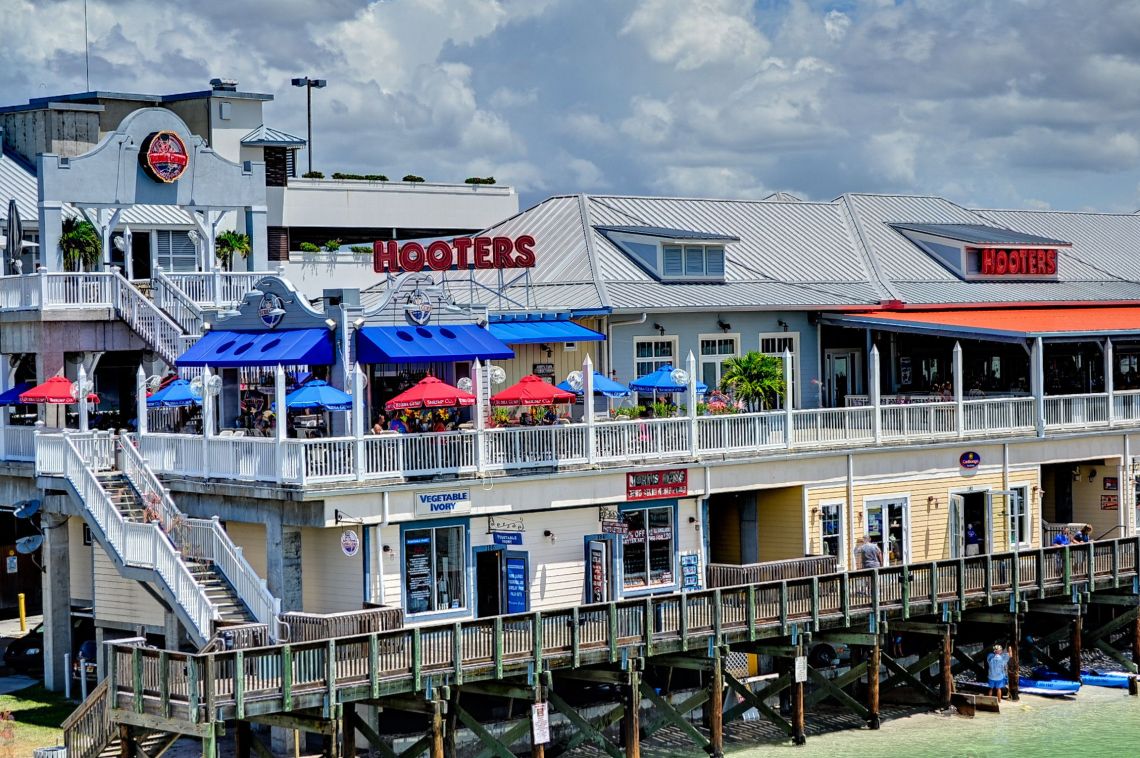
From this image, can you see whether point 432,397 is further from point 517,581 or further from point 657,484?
point 657,484

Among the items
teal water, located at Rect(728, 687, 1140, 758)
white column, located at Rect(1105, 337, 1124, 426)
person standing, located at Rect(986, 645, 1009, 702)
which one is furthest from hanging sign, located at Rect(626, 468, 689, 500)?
white column, located at Rect(1105, 337, 1124, 426)

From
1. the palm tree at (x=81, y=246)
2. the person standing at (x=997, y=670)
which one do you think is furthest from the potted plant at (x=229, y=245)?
the person standing at (x=997, y=670)

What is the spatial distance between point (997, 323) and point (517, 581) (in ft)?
54.7

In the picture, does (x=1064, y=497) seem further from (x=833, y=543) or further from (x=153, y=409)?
(x=153, y=409)

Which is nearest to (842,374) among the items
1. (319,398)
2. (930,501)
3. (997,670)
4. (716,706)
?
(930,501)

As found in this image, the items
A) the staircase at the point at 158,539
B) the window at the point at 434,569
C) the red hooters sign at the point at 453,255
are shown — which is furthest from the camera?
the red hooters sign at the point at 453,255

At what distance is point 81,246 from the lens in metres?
47.4

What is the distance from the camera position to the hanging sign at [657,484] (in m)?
39.9

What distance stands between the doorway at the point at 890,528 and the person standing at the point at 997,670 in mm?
3375

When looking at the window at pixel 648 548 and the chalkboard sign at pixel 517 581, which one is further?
the window at pixel 648 548

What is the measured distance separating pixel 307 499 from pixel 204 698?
19.4 feet

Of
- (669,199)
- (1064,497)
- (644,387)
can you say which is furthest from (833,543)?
(669,199)

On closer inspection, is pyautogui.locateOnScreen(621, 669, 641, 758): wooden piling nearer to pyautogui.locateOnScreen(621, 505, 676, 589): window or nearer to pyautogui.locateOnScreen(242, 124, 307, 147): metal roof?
pyautogui.locateOnScreen(621, 505, 676, 589): window

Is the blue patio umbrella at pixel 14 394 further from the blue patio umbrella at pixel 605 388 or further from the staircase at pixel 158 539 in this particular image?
the blue patio umbrella at pixel 605 388
